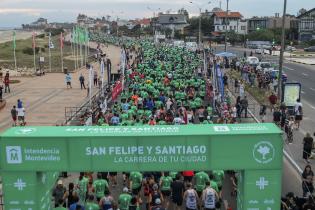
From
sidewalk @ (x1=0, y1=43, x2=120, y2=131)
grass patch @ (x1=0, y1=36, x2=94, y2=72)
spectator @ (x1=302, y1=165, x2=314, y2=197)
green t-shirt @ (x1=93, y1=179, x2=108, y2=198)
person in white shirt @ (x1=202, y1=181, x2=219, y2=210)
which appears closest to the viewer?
person in white shirt @ (x1=202, y1=181, x2=219, y2=210)

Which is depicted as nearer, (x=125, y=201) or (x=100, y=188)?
(x=125, y=201)

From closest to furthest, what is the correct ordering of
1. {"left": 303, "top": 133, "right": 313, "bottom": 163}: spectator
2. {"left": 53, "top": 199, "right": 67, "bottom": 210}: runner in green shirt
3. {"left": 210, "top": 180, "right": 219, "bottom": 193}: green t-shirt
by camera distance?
{"left": 53, "top": 199, "right": 67, "bottom": 210}: runner in green shirt, {"left": 210, "top": 180, "right": 219, "bottom": 193}: green t-shirt, {"left": 303, "top": 133, "right": 313, "bottom": 163}: spectator

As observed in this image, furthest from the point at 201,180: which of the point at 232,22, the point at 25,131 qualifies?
the point at 232,22

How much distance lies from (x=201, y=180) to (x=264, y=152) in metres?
2.84

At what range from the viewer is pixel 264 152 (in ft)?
32.4

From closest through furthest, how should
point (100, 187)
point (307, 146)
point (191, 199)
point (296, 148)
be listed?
point (191, 199) → point (100, 187) → point (307, 146) → point (296, 148)

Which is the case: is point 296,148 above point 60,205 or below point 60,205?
below

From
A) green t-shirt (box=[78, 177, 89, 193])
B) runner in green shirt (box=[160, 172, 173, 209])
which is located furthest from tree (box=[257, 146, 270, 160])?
green t-shirt (box=[78, 177, 89, 193])

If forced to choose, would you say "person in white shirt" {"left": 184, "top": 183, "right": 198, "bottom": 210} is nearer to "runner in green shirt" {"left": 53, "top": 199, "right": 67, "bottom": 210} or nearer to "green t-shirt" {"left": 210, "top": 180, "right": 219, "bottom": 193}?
"green t-shirt" {"left": 210, "top": 180, "right": 219, "bottom": 193}

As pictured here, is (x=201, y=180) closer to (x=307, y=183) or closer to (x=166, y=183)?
(x=166, y=183)

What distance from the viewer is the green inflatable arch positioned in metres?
9.88

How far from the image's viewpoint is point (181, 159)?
32.8ft

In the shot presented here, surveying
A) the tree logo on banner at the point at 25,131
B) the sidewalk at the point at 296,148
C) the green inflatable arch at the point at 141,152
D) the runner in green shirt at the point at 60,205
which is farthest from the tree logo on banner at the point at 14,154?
the sidewalk at the point at 296,148

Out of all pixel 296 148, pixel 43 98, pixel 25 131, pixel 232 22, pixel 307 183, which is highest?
pixel 232 22
